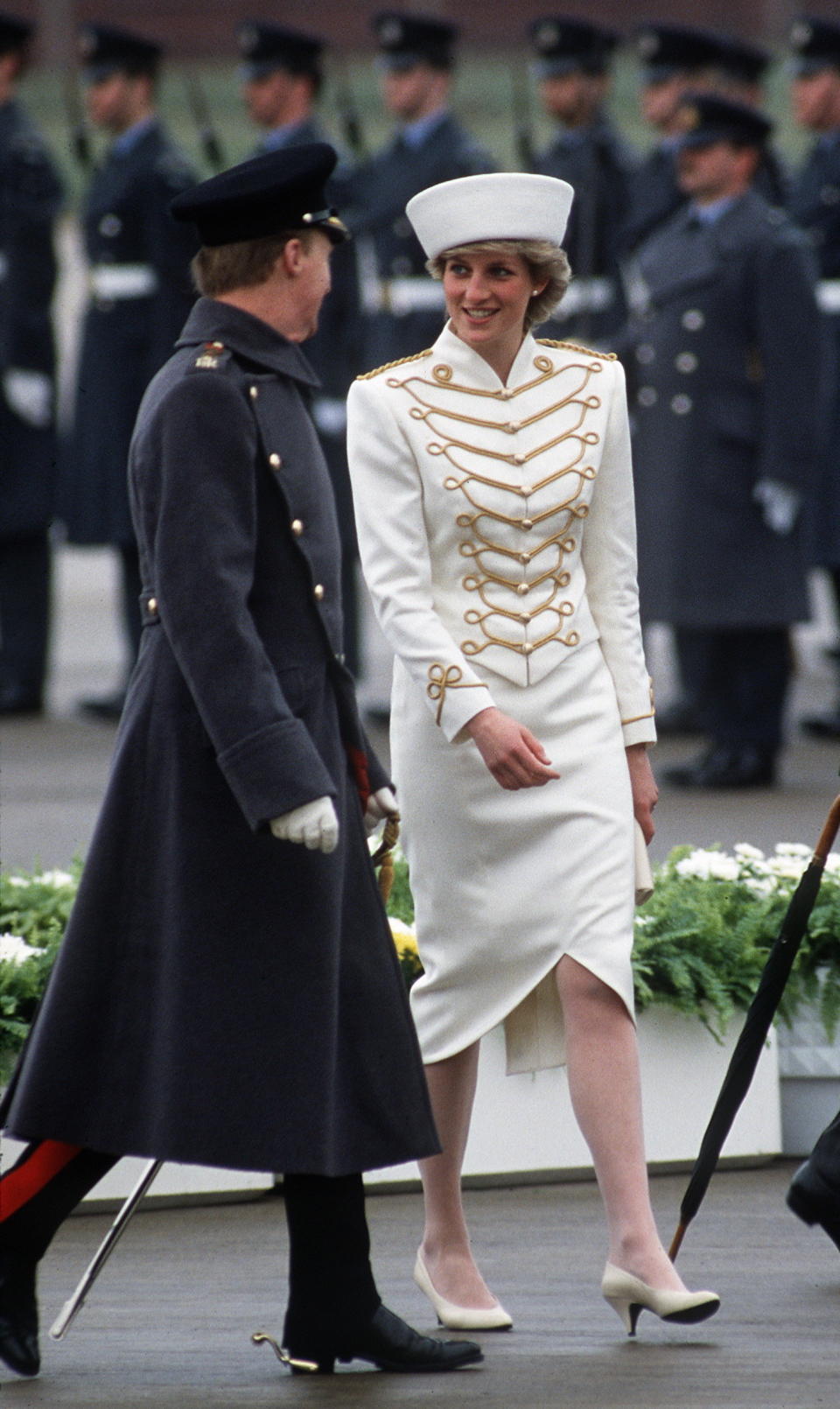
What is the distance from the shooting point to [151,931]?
3812mm

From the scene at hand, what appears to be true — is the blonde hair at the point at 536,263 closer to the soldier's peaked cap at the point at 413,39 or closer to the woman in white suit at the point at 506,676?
the woman in white suit at the point at 506,676

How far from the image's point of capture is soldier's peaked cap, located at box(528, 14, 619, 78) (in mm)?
10398

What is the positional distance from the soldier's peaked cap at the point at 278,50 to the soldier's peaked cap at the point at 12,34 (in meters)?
0.82

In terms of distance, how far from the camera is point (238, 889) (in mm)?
3787

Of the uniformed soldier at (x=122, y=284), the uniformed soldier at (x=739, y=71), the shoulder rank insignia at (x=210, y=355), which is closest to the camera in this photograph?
the shoulder rank insignia at (x=210, y=355)

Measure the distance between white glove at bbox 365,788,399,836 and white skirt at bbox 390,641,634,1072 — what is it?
0.36 ft

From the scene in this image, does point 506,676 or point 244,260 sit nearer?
point 244,260

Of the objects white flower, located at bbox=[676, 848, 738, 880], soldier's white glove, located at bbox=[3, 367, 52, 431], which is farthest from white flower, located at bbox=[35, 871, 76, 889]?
soldier's white glove, located at bbox=[3, 367, 52, 431]

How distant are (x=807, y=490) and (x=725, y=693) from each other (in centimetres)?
71

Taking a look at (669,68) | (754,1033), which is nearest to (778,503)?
(669,68)

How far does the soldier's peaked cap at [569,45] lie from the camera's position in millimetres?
10398

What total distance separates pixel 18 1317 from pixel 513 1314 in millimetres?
736

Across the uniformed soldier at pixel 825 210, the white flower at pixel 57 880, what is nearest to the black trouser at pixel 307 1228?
the white flower at pixel 57 880

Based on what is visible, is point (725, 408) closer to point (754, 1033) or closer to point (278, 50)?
point (278, 50)
